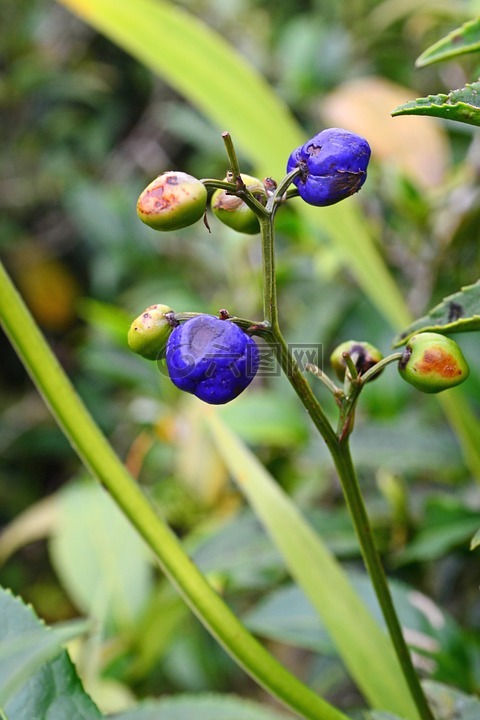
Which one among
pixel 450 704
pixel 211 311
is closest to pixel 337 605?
pixel 450 704

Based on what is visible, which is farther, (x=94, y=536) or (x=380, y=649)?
(x=94, y=536)

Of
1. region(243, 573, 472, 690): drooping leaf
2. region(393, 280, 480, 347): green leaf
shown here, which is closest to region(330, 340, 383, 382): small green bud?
region(393, 280, 480, 347): green leaf

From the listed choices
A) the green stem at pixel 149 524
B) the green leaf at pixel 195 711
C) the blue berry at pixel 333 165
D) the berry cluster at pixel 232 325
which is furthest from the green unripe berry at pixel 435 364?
the green leaf at pixel 195 711

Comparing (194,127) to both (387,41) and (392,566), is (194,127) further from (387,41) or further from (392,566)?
(392,566)

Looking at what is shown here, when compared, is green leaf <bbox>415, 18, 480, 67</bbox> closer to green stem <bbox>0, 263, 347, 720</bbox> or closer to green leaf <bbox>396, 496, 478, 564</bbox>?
green stem <bbox>0, 263, 347, 720</bbox>

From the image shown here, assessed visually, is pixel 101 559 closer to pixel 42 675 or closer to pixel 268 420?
pixel 268 420

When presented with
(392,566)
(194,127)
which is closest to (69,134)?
(194,127)

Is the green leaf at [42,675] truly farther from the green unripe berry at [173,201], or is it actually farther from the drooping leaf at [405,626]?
the drooping leaf at [405,626]
